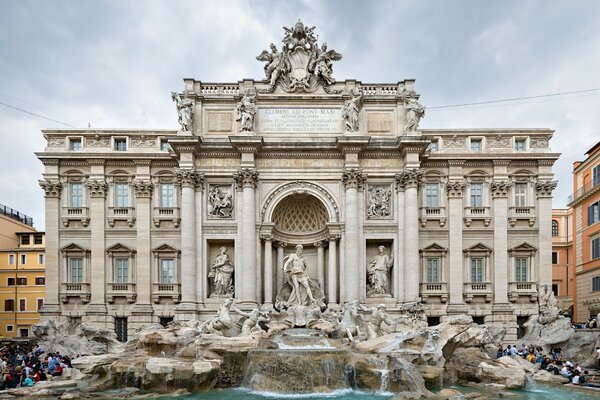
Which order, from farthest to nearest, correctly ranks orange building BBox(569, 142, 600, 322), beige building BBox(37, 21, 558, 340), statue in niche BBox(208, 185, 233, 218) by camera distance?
orange building BBox(569, 142, 600, 322)
statue in niche BBox(208, 185, 233, 218)
beige building BBox(37, 21, 558, 340)

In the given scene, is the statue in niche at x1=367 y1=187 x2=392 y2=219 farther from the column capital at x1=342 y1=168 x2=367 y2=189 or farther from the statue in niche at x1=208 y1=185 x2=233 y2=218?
the statue in niche at x1=208 y1=185 x2=233 y2=218

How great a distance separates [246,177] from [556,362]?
18751 mm

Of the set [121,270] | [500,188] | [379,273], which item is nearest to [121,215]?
[121,270]

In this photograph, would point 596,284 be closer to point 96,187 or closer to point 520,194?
point 520,194

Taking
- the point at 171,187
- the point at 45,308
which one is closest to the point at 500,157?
the point at 171,187

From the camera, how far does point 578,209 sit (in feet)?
117

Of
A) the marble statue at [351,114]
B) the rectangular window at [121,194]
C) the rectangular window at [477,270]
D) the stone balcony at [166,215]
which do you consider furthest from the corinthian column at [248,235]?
the rectangular window at [477,270]

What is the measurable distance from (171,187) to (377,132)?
13.4 m

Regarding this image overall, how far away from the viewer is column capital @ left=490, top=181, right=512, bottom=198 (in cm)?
2848

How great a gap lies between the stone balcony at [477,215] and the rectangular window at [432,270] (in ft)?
10.4

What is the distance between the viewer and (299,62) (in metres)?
27.5

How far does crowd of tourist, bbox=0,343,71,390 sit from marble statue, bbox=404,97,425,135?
21.7 m

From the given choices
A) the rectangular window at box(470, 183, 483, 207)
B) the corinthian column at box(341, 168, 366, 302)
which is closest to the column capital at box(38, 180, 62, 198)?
the corinthian column at box(341, 168, 366, 302)

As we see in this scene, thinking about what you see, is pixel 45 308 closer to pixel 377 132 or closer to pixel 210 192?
pixel 210 192
